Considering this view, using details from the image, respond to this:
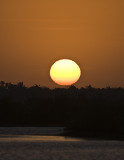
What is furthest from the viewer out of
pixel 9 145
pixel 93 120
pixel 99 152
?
pixel 93 120

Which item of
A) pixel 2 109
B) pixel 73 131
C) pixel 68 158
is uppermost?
pixel 2 109

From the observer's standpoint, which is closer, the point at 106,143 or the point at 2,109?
the point at 106,143

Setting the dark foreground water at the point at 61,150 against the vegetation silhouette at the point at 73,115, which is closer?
the dark foreground water at the point at 61,150

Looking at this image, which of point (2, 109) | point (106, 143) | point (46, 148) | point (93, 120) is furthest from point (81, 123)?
point (2, 109)

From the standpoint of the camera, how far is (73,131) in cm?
11212

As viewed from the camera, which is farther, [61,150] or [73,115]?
[73,115]

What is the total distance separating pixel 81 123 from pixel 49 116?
53.3m

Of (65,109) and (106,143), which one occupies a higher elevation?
(65,109)

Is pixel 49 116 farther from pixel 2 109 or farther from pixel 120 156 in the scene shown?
pixel 120 156

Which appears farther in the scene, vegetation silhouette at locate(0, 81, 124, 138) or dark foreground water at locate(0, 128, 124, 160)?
vegetation silhouette at locate(0, 81, 124, 138)

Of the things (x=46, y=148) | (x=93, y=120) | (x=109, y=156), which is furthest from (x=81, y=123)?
(x=109, y=156)

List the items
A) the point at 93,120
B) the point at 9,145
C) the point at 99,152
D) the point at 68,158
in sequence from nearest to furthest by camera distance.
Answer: the point at 68,158 → the point at 99,152 → the point at 9,145 → the point at 93,120

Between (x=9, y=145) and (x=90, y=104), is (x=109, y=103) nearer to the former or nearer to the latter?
(x=90, y=104)

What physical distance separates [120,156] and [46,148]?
12573 millimetres
